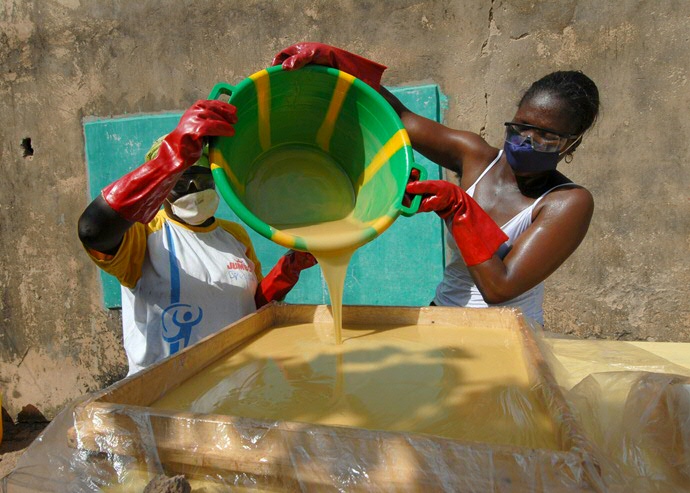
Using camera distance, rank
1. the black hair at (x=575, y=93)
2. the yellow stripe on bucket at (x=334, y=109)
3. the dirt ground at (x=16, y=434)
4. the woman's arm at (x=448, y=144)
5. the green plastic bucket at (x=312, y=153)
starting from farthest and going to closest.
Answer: the dirt ground at (x=16, y=434) < the woman's arm at (x=448, y=144) < the black hair at (x=575, y=93) < the yellow stripe on bucket at (x=334, y=109) < the green plastic bucket at (x=312, y=153)

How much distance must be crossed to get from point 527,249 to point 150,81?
3.10 m

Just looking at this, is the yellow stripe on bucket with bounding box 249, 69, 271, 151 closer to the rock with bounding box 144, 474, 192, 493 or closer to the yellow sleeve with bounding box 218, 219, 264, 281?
the yellow sleeve with bounding box 218, 219, 264, 281

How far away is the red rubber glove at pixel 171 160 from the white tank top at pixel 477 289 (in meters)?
1.01

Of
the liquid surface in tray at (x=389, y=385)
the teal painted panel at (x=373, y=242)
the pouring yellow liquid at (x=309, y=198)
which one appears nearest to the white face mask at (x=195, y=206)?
the pouring yellow liquid at (x=309, y=198)

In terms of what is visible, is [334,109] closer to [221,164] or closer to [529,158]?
[221,164]

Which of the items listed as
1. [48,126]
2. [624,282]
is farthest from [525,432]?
[48,126]

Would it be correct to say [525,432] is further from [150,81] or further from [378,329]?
[150,81]

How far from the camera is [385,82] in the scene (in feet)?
10.8

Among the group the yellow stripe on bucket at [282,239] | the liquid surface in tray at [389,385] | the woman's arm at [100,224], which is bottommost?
the liquid surface in tray at [389,385]

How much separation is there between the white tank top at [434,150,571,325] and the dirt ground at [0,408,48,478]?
12.9 ft

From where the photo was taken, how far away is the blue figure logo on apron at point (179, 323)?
181 centimetres

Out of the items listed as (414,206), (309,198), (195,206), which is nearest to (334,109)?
(309,198)

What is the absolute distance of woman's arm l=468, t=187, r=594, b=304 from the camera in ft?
5.18

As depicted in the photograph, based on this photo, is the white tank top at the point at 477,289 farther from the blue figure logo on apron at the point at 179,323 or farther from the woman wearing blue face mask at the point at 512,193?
the blue figure logo on apron at the point at 179,323
